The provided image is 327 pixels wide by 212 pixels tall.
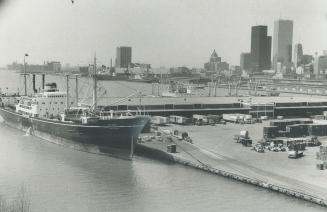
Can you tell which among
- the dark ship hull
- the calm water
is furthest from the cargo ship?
the calm water

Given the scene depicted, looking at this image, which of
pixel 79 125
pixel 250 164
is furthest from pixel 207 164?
pixel 79 125

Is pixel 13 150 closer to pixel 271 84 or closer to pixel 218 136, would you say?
pixel 218 136

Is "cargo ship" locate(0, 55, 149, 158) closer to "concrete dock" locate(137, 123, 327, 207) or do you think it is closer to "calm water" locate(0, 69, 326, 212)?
"calm water" locate(0, 69, 326, 212)

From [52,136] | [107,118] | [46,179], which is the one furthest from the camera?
[52,136]

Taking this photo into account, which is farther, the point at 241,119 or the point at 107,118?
the point at 241,119

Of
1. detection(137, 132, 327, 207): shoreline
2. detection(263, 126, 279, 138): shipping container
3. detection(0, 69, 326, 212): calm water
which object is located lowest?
detection(0, 69, 326, 212): calm water

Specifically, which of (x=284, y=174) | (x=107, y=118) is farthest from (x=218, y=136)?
(x=284, y=174)
